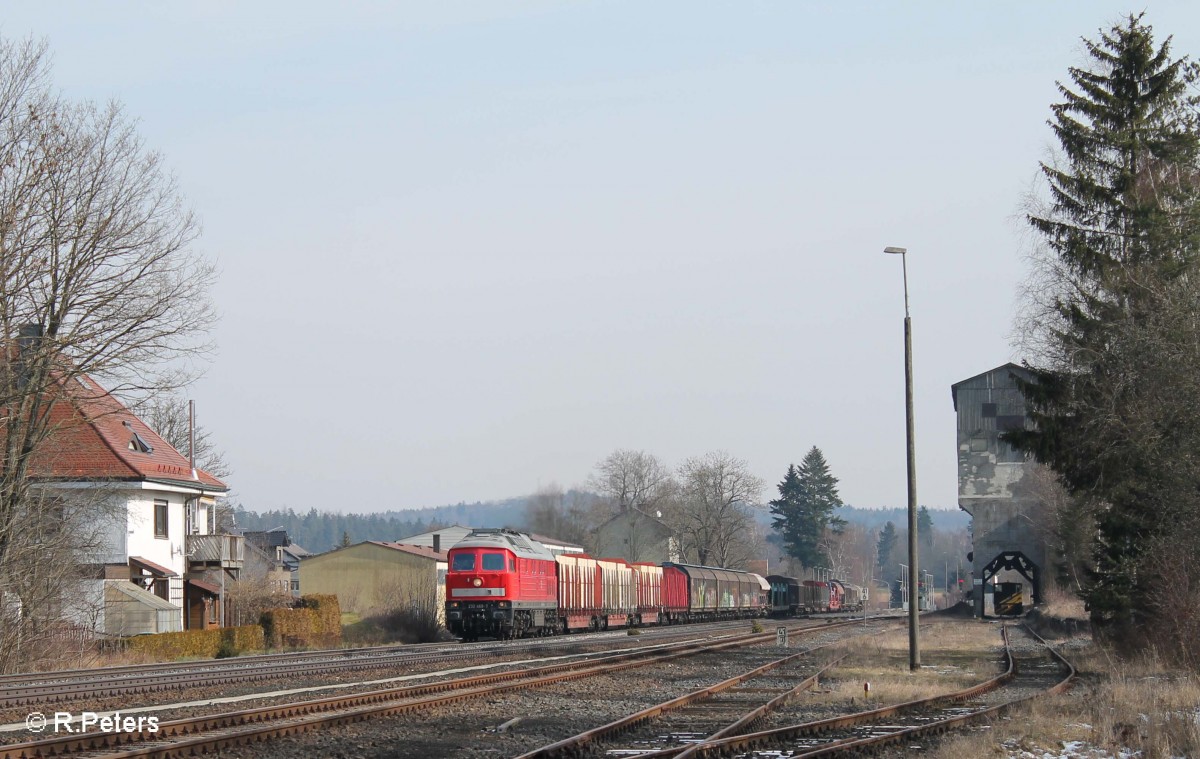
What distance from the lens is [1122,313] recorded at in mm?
25688

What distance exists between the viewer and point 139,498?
45438 millimetres

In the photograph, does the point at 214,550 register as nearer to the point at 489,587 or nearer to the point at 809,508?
the point at 489,587

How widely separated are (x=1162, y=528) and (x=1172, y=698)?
7.26 m

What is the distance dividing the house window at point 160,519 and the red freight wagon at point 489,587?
1434 cm

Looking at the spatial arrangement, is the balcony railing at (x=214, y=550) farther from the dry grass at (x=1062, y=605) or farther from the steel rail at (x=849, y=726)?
the dry grass at (x=1062, y=605)

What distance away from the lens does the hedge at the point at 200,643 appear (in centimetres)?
3184

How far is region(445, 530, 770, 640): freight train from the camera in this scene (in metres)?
37.8

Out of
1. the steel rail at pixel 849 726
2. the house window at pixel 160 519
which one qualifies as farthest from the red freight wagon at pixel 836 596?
the steel rail at pixel 849 726

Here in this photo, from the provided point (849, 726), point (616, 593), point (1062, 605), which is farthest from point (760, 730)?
point (1062, 605)

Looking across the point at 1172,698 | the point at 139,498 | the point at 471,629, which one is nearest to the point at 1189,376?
the point at 1172,698

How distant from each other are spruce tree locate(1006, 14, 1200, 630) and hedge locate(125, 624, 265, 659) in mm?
22527

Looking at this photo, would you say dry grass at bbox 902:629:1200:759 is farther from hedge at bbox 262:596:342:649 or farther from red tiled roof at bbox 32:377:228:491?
red tiled roof at bbox 32:377:228:491

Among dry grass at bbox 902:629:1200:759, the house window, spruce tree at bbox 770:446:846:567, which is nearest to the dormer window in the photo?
the house window

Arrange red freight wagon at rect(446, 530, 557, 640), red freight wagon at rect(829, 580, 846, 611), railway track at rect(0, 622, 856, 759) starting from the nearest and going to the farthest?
1. railway track at rect(0, 622, 856, 759)
2. red freight wagon at rect(446, 530, 557, 640)
3. red freight wagon at rect(829, 580, 846, 611)
